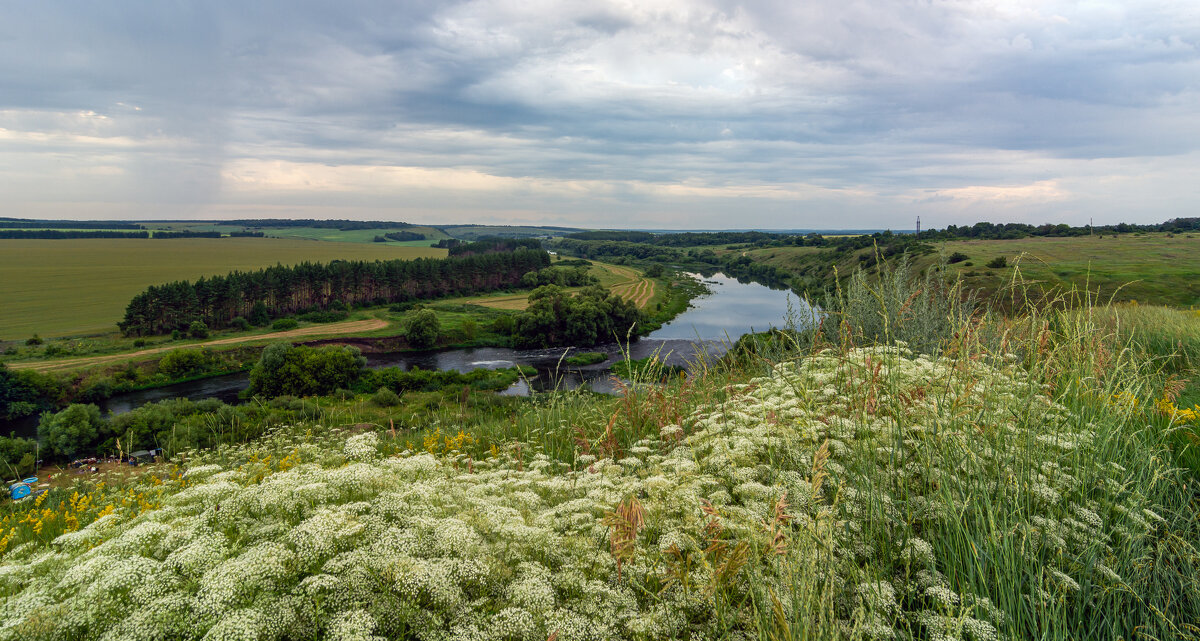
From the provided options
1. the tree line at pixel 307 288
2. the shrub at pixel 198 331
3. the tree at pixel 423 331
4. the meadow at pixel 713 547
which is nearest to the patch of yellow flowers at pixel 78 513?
the meadow at pixel 713 547

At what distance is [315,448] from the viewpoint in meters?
5.79

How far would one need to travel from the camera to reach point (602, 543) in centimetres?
299

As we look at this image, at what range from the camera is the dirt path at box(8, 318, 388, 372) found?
46984 millimetres

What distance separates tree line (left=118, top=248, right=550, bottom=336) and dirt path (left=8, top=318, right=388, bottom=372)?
836 centimetres

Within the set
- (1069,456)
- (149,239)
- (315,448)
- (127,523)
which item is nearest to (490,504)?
(127,523)

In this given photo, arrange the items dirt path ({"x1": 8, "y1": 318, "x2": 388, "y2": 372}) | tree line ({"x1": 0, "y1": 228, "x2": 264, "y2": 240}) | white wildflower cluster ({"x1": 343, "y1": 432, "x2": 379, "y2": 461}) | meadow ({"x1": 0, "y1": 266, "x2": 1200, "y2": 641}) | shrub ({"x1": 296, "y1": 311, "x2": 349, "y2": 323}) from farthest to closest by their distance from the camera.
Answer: tree line ({"x1": 0, "y1": 228, "x2": 264, "y2": 240}), shrub ({"x1": 296, "y1": 311, "x2": 349, "y2": 323}), dirt path ({"x1": 8, "y1": 318, "x2": 388, "y2": 372}), white wildflower cluster ({"x1": 343, "y1": 432, "x2": 379, "y2": 461}), meadow ({"x1": 0, "y1": 266, "x2": 1200, "y2": 641})

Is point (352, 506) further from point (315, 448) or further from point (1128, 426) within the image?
point (1128, 426)

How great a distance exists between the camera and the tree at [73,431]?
25375 mm

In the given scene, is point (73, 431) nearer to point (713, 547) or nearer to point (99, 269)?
point (713, 547)

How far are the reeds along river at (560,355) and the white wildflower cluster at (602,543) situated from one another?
21.2 m

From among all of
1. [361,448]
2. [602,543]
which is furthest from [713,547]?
[361,448]

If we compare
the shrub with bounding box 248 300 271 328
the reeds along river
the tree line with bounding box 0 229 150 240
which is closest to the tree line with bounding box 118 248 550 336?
the shrub with bounding box 248 300 271 328

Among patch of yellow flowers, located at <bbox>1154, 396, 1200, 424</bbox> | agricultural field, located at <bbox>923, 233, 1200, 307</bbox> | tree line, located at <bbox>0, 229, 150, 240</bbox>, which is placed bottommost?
patch of yellow flowers, located at <bbox>1154, 396, 1200, 424</bbox>

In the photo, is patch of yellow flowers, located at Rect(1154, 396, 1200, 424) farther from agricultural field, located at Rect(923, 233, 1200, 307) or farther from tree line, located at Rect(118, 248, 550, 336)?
tree line, located at Rect(118, 248, 550, 336)
